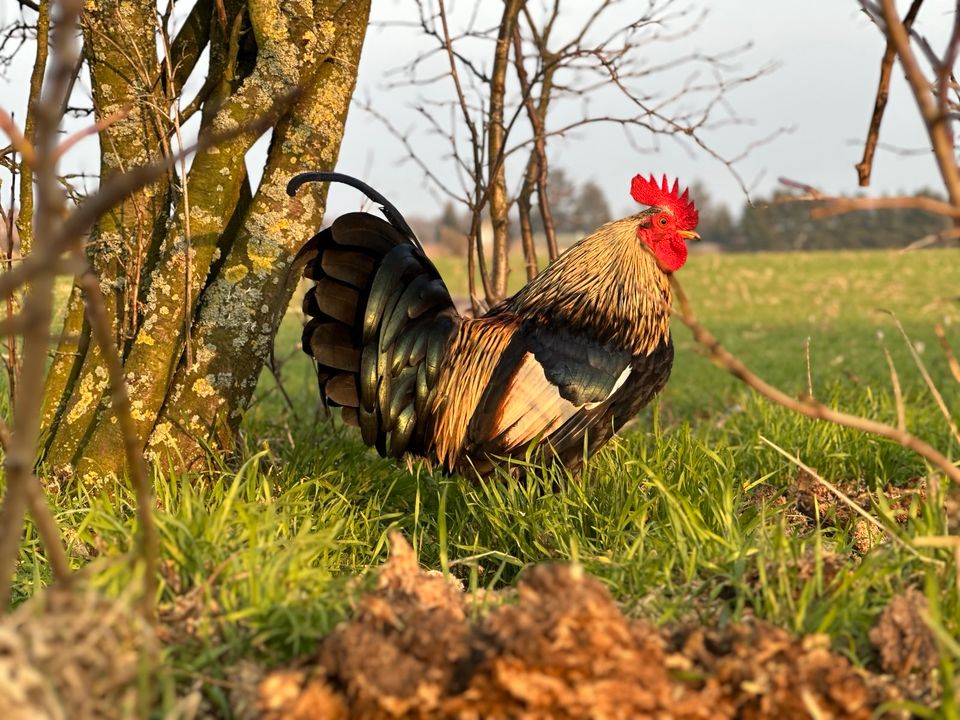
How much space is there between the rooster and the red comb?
0.02 m

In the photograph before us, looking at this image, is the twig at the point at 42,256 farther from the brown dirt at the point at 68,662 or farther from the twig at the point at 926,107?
the twig at the point at 926,107

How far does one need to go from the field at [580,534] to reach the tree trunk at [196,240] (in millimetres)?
298

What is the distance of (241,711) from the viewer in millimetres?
2070

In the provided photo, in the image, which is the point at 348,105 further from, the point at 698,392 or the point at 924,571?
the point at 698,392

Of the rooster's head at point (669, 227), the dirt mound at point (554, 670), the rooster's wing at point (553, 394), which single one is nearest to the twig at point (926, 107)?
the dirt mound at point (554, 670)

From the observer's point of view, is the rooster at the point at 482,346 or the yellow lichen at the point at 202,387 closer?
the rooster at the point at 482,346

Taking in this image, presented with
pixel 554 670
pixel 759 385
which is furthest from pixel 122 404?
pixel 759 385

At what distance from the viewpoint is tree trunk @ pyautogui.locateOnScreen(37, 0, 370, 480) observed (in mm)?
4359

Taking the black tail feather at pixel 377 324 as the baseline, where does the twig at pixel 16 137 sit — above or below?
above

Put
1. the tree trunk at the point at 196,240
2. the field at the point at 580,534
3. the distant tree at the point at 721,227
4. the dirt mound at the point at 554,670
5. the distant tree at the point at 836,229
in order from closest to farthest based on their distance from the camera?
1. the dirt mound at the point at 554,670
2. the field at the point at 580,534
3. the tree trunk at the point at 196,240
4. the distant tree at the point at 836,229
5. the distant tree at the point at 721,227

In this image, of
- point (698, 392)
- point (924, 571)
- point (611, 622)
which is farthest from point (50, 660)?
point (698, 392)

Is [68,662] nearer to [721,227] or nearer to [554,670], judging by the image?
[554,670]

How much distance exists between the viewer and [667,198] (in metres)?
4.83

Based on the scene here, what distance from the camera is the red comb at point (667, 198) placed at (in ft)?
15.6
